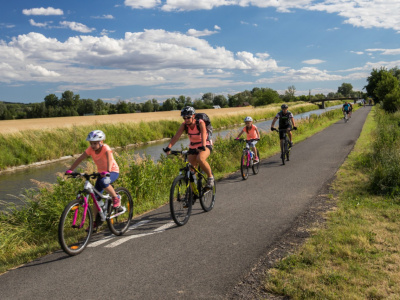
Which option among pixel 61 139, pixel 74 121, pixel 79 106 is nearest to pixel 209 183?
pixel 61 139

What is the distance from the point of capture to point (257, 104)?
128375 millimetres

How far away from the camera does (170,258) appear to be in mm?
4785

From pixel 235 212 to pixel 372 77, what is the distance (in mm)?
82817

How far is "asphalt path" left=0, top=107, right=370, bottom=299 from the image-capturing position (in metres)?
3.95

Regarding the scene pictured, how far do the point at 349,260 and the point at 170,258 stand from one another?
2432mm

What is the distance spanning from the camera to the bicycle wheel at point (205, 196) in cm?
693

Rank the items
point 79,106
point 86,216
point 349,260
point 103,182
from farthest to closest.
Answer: point 79,106 → point 103,182 → point 86,216 → point 349,260

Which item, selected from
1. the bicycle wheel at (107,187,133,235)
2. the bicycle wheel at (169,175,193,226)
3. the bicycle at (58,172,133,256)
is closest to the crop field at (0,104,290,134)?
the bicycle wheel at (107,187,133,235)

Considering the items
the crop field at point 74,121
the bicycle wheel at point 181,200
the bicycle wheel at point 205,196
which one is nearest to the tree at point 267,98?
the crop field at point 74,121

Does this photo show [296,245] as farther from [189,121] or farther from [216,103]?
[216,103]

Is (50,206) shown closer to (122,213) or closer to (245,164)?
(122,213)

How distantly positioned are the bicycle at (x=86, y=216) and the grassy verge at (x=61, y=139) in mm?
15753

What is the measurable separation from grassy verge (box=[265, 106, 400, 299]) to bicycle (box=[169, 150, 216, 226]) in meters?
2.36

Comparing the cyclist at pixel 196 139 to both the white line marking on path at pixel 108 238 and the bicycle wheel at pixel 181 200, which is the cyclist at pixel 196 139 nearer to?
the bicycle wheel at pixel 181 200
